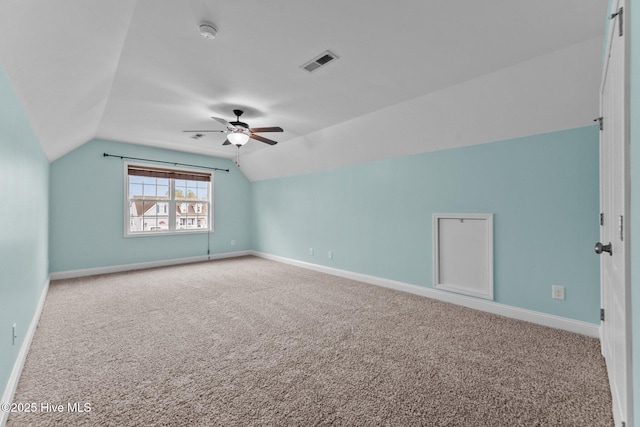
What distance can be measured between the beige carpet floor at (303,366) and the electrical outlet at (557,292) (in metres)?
0.34

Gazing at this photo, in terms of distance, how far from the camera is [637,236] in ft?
3.00

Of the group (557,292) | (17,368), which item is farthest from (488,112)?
(17,368)

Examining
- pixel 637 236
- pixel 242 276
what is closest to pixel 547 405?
pixel 637 236

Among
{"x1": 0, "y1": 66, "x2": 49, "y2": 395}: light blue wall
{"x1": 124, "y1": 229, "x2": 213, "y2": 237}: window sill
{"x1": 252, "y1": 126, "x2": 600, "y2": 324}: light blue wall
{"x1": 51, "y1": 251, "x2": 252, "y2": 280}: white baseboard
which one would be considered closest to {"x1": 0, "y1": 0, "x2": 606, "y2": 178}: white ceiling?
{"x1": 0, "y1": 66, "x2": 49, "y2": 395}: light blue wall

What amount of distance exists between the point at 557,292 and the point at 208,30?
12.7 feet

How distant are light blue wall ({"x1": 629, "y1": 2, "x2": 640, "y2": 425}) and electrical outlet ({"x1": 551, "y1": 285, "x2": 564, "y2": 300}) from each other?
220 centimetres

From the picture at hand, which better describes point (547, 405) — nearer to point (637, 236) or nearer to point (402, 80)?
point (637, 236)

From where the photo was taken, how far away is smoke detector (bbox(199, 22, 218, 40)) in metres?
1.97

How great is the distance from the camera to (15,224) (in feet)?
6.70

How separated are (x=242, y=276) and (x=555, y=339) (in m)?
4.28

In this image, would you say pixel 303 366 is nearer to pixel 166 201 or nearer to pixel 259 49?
pixel 259 49

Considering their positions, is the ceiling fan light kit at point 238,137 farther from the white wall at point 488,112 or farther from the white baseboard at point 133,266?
the white baseboard at point 133,266

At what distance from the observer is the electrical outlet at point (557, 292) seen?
2.73 m

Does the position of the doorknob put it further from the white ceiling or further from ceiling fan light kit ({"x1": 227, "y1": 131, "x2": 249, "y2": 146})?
ceiling fan light kit ({"x1": 227, "y1": 131, "x2": 249, "y2": 146})
